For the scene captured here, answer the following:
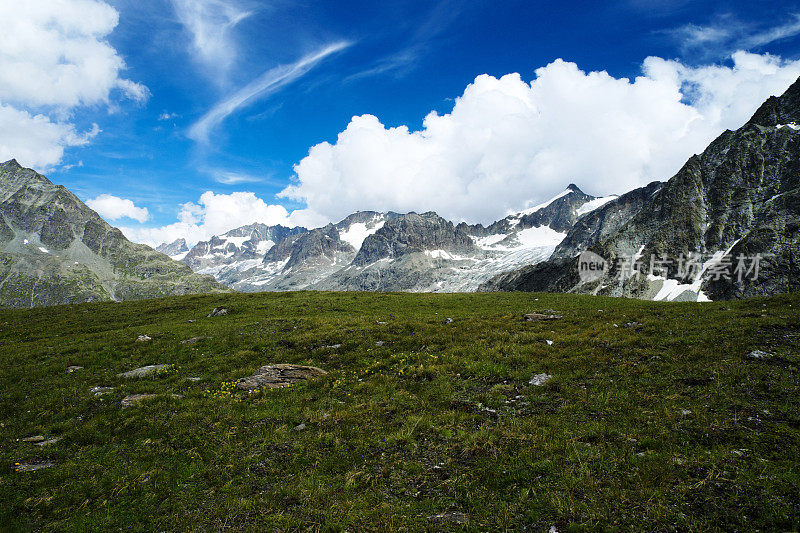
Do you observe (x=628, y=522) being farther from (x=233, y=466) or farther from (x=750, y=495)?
(x=233, y=466)

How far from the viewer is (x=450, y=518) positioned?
776cm

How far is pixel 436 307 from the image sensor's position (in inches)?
1777

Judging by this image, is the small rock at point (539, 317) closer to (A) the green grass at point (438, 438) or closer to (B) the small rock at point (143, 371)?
(A) the green grass at point (438, 438)

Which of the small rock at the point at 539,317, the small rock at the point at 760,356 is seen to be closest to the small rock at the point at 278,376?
the small rock at the point at 539,317

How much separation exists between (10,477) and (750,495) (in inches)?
756

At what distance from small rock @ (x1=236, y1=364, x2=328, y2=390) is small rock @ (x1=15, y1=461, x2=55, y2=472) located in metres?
6.71

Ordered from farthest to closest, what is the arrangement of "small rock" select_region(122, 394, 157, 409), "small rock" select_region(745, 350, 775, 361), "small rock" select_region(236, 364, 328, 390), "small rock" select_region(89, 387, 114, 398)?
"small rock" select_region(236, 364, 328, 390)
"small rock" select_region(89, 387, 114, 398)
"small rock" select_region(122, 394, 157, 409)
"small rock" select_region(745, 350, 775, 361)

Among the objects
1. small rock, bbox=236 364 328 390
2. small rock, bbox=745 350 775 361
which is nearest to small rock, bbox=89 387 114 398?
small rock, bbox=236 364 328 390

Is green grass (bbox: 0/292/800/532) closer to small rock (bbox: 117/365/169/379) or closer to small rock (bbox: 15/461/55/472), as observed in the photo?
small rock (bbox: 15/461/55/472)

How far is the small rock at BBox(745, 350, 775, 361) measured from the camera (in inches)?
543

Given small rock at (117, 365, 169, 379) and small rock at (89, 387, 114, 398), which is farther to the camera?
small rock at (117, 365, 169, 379)

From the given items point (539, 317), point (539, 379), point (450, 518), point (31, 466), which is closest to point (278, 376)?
point (31, 466)

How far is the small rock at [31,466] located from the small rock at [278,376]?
6714 millimetres

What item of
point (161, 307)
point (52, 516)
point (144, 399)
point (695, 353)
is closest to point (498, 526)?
point (52, 516)
